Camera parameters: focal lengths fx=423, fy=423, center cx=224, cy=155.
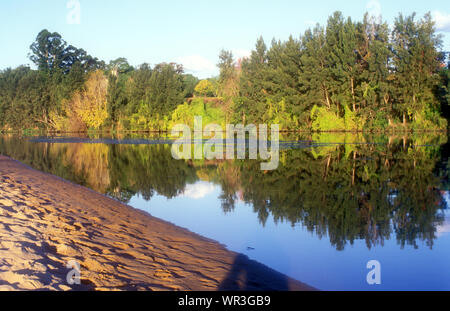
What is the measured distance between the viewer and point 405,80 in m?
42.0

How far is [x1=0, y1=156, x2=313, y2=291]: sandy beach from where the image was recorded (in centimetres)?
474

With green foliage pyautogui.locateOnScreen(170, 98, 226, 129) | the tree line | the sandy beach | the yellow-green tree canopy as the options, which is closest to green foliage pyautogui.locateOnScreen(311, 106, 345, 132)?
the tree line

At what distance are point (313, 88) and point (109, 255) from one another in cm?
4164

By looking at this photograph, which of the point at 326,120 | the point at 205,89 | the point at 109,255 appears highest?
the point at 205,89

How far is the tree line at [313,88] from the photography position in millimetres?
42125

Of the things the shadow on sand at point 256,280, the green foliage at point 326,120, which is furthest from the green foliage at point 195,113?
the shadow on sand at point 256,280

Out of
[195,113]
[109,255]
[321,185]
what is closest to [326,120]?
[195,113]

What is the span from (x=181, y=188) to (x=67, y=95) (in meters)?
60.5

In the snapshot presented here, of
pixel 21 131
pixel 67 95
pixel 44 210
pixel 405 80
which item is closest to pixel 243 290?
pixel 44 210

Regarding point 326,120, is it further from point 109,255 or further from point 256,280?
point 109,255

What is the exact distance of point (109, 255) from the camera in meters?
5.73

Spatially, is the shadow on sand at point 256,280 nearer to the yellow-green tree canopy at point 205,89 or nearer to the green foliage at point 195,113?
the green foliage at point 195,113

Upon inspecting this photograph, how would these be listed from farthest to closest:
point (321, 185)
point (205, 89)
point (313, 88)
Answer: point (205, 89), point (313, 88), point (321, 185)
